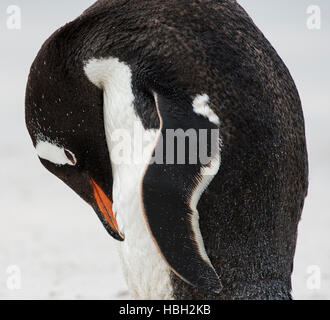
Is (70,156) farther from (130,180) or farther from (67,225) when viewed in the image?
(67,225)

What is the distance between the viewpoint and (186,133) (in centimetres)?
207

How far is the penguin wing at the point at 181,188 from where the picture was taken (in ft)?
6.77

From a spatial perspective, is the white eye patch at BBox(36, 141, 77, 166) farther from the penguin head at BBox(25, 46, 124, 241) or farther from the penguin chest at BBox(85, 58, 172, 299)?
the penguin chest at BBox(85, 58, 172, 299)

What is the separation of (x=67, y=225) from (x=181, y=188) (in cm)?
313

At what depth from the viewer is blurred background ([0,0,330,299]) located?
3988 mm

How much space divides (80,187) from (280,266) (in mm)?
648

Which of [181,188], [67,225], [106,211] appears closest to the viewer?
[181,188]

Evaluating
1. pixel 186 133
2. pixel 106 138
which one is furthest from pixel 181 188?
pixel 106 138

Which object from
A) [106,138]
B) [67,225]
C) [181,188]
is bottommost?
[67,225]

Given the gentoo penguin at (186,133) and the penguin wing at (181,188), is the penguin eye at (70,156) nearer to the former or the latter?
the gentoo penguin at (186,133)

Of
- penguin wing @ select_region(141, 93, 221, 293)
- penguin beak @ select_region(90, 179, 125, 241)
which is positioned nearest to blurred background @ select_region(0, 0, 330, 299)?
penguin beak @ select_region(90, 179, 125, 241)

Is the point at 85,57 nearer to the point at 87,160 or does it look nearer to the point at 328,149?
the point at 87,160

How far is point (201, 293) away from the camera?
2.30 meters
